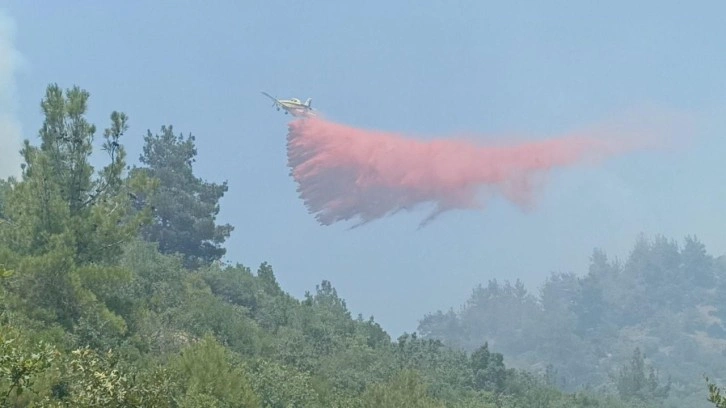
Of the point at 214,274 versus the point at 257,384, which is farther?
the point at 214,274

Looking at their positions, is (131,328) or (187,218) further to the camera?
(187,218)

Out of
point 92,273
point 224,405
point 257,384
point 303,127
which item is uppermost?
point 303,127

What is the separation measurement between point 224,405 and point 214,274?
44590 millimetres

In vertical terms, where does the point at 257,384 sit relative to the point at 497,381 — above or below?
below

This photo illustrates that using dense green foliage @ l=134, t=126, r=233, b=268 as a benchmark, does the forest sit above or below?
below

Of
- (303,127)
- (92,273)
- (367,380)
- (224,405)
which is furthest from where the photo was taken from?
(303,127)

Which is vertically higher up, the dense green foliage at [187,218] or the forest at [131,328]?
the dense green foliage at [187,218]

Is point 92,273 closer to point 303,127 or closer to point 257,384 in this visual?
point 257,384

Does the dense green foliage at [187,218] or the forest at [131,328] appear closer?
the forest at [131,328]

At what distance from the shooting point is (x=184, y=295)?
62062 millimetres

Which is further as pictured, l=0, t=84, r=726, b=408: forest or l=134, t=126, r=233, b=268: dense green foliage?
l=134, t=126, r=233, b=268: dense green foliage

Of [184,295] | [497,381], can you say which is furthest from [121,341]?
[497,381]

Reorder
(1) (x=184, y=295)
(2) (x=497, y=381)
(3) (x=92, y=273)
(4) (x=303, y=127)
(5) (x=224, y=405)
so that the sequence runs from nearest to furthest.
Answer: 1. (5) (x=224, y=405)
2. (3) (x=92, y=273)
3. (1) (x=184, y=295)
4. (4) (x=303, y=127)
5. (2) (x=497, y=381)

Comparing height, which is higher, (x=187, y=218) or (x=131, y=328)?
(x=187, y=218)
